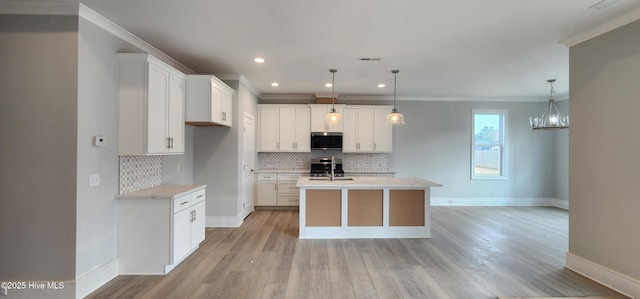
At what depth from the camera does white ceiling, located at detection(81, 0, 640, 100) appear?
2.38m

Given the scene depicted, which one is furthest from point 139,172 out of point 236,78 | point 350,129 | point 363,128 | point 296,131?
point 363,128

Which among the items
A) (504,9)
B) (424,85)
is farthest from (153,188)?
(424,85)

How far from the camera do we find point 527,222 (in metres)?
4.99

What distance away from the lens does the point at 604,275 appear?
2.69 meters

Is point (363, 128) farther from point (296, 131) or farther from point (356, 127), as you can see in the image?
point (296, 131)

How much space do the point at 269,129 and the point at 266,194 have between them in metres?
1.44

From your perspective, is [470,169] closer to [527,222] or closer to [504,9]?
[527,222]

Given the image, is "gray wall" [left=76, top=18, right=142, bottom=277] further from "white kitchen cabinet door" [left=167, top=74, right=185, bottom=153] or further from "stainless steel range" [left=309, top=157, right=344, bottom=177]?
"stainless steel range" [left=309, top=157, right=344, bottom=177]

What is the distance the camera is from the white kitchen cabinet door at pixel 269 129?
598 centimetres

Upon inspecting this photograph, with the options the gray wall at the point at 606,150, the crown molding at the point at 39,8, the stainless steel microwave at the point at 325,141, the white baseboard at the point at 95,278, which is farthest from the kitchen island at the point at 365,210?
the crown molding at the point at 39,8

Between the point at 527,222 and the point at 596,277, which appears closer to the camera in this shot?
the point at 596,277

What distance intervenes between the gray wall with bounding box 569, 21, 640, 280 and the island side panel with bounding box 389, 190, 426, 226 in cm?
173

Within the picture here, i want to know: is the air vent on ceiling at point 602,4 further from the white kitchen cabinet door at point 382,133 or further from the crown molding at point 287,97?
the crown molding at point 287,97

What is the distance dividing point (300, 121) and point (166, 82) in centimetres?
315
